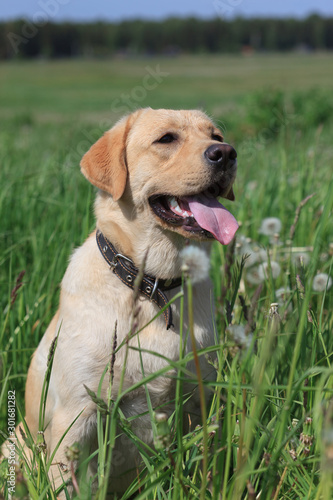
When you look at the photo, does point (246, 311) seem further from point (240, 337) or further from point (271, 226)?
point (271, 226)

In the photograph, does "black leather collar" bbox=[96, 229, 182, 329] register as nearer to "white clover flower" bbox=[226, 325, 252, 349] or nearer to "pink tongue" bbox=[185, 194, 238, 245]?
"pink tongue" bbox=[185, 194, 238, 245]

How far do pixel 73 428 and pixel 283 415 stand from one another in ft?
3.58

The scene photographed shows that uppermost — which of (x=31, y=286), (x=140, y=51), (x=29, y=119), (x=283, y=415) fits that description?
(x=283, y=415)

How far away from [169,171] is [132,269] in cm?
53

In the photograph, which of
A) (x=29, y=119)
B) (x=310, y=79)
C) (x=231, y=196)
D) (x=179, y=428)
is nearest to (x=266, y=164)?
(x=231, y=196)

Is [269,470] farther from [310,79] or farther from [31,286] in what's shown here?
[310,79]

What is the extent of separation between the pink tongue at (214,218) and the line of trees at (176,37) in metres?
72.6

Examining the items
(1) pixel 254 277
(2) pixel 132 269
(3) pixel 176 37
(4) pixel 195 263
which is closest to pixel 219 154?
(2) pixel 132 269

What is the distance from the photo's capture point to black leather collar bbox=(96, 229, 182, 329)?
2299 mm

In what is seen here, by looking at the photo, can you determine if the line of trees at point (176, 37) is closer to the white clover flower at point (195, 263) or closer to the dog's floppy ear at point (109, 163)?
the dog's floppy ear at point (109, 163)

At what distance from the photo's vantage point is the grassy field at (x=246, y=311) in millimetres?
1360

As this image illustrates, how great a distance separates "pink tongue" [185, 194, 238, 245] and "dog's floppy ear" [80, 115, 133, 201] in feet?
1.14

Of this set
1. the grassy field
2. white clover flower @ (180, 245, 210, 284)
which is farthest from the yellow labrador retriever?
white clover flower @ (180, 245, 210, 284)

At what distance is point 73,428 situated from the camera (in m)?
2.13
